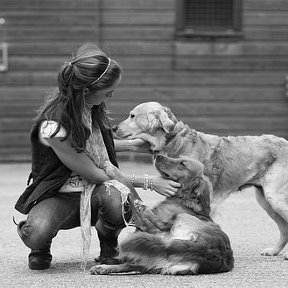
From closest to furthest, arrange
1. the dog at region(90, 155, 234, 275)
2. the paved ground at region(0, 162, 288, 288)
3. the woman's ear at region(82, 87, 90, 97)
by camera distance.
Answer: the paved ground at region(0, 162, 288, 288)
the dog at region(90, 155, 234, 275)
the woman's ear at region(82, 87, 90, 97)

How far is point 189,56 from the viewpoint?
14.3m

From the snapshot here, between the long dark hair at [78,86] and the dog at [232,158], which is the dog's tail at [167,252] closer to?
the long dark hair at [78,86]

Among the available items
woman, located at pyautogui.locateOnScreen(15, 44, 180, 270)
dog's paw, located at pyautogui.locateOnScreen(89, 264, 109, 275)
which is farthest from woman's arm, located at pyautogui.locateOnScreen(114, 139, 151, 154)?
dog's paw, located at pyautogui.locateOnScreen(89, 264, 109, 275)

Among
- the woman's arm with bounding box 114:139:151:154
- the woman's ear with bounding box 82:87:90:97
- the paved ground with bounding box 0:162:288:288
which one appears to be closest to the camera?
the paved ground with bounding box 0:162:288:288

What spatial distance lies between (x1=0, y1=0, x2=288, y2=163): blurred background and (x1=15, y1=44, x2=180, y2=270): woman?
8851 millimetres

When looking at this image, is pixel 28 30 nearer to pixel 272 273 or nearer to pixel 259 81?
pixel 259 81

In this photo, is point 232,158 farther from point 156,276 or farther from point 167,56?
point 167,56

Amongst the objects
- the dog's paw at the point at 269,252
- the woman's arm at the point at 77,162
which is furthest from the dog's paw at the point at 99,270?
the dog's paw at the point at 269,252

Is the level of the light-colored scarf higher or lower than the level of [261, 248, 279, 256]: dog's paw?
A: higher

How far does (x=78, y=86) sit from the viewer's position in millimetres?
5145

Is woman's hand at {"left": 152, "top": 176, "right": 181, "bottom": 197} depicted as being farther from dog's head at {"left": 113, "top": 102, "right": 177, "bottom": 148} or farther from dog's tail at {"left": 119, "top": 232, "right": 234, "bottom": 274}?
dog's head at {"left": 113, "top": 102, "right": 177, "bottom": 148}

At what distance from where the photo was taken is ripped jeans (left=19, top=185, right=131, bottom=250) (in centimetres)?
Answer: 528

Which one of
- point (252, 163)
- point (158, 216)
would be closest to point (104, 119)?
point (158, 216)

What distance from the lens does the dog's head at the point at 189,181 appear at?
17.4ft
